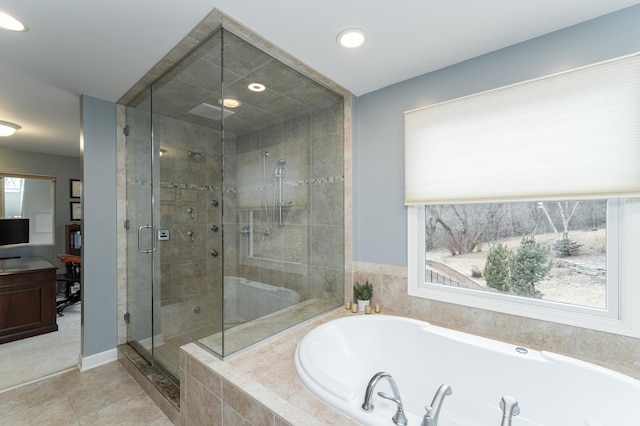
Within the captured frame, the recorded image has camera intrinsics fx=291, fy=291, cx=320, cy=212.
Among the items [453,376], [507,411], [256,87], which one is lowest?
[453,376]

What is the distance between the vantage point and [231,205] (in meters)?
2.26

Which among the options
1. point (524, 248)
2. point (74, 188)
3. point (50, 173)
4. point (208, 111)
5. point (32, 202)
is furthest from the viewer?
point (74, 188)

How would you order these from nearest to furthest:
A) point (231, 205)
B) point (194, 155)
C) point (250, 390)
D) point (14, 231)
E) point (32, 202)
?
1. point (250, 390)
2. point (231, 205)
3. point (194, 155)
4. point (14, 231)
5. point (32, 202)

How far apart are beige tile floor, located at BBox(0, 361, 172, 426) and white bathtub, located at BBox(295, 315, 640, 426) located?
123 cm

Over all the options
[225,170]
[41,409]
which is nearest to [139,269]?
[41,409]

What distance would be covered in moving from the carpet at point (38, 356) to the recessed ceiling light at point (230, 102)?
269 cm

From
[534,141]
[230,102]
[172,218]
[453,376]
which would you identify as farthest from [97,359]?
[534,141]

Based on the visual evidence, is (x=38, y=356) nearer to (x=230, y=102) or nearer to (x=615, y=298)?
(x=230, y=102)

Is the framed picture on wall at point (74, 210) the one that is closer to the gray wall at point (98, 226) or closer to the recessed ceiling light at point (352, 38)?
the gray wall at point (98, 226)

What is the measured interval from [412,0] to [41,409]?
3.44m

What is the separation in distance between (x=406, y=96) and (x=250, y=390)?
87.2 inches

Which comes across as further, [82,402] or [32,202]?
[32,202]

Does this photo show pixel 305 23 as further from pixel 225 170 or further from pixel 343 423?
pixel 343 423

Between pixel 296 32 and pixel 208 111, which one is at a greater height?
pixel 296 32
